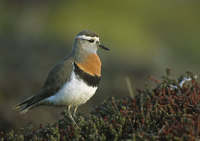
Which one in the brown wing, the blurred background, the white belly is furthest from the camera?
the blurred background

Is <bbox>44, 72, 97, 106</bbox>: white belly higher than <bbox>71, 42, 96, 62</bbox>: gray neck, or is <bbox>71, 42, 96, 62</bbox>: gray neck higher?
<bbox>71, 42, 96, 62</bbox>: gray neck

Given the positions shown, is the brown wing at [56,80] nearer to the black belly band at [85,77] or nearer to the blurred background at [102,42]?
the black belly band at [85,77]

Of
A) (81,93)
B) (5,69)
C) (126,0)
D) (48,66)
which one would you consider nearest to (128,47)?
(126,0)

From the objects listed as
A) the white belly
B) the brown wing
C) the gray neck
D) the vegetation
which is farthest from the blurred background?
the vegetation

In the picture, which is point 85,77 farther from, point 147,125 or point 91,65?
point 147,125

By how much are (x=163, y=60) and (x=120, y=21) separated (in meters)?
11.5

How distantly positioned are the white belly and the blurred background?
2.95m

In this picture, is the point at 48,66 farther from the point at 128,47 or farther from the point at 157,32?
the point at 157,32

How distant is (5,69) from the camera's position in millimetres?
12344

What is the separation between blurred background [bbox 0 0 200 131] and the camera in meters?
11.5

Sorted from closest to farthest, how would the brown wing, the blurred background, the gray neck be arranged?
the brown wing → the gray neck → the blurred background

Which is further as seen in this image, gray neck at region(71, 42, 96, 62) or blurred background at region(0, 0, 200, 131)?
blurred background at region(0, 0, 200, 131)

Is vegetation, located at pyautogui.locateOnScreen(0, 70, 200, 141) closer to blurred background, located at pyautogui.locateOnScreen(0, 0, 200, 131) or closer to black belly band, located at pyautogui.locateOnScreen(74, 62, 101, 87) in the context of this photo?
black belly band, located at pyautogui.locateOnScreen(74, 62, 101, 87)

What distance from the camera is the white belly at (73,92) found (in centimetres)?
644
